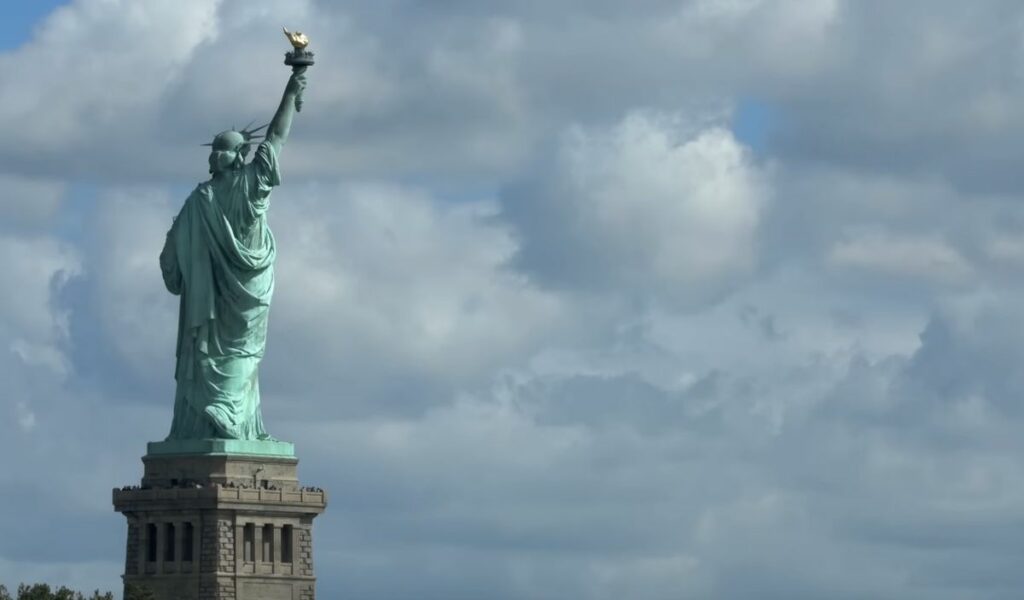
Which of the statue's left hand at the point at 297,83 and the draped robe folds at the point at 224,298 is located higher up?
the statue's left hand at the point at 297,83

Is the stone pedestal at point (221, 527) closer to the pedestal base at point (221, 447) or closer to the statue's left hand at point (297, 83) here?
the pedestal base at point (221, 447)

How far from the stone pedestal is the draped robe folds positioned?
1.36 m

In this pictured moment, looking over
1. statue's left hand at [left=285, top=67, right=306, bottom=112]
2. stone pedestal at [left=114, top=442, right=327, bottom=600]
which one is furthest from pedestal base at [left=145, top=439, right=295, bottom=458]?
statue's left hand at [left=285, top=67, right=306, bottom=112]

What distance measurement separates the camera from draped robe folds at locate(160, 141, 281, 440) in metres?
138

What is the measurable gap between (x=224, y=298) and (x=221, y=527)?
7772 mm

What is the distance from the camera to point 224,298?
13875cm

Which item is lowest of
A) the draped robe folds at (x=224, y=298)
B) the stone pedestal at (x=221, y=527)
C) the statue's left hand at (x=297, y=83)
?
the stone pedestal at (x=221, y=527)

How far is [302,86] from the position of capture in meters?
139

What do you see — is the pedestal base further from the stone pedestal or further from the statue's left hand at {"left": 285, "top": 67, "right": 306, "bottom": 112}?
the statue's left hand at {"left": 285, "top": 67, "right": 306, "bottom": 112}

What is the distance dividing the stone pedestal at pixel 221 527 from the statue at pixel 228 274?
1.44 metres

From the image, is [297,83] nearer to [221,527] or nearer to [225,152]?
[225,152]

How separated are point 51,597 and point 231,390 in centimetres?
908

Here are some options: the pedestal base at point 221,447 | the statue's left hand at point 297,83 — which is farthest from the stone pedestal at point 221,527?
the statue's left hand at point 297,83

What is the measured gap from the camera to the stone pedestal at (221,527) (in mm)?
136875
